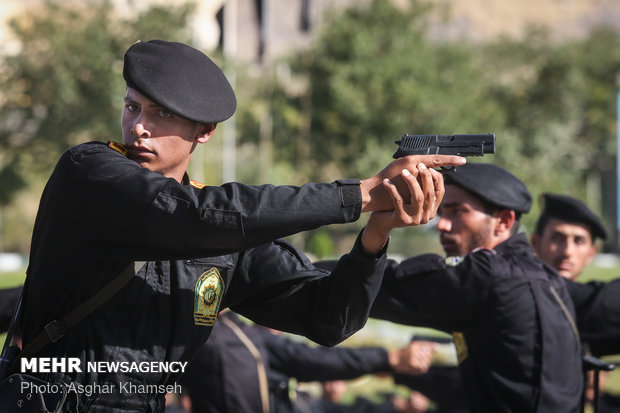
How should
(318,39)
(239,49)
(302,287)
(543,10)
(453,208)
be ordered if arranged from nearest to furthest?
(302,287)
(453,208)
(318,39)
(239,49)
(543,10)

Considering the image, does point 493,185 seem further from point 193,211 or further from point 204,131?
point 193,211

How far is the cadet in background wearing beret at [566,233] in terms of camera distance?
5.40 m

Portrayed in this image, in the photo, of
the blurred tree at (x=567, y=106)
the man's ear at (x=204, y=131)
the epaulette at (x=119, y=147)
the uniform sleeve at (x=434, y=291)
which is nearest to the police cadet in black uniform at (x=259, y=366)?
the uniform sleeve at (x=434, y=291)

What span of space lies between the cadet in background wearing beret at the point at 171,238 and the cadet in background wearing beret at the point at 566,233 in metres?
2.65

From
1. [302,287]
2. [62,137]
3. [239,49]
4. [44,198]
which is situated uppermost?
[239,49]

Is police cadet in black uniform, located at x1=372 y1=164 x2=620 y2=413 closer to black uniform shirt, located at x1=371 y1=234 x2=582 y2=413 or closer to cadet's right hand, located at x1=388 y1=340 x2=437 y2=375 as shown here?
black uniform shirt, located at x1=371 y1=234 x2=582 y2=413

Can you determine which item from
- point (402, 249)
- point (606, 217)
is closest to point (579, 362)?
point (402, 249)

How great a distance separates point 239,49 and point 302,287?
8307 centimetres

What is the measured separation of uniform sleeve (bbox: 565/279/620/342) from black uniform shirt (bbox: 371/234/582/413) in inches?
A: 15.2

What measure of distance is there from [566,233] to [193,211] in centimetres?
351

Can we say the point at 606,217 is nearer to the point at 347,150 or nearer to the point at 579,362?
the point at 347,150

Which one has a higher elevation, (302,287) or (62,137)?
(62,137)

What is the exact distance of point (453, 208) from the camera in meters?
4.27

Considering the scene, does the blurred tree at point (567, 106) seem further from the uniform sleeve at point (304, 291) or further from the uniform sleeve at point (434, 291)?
the uniform sleeve at point (304, 291)
